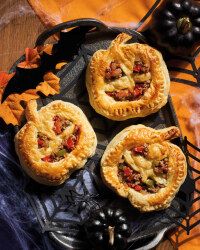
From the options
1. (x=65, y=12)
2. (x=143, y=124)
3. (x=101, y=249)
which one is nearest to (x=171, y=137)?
(x=143, y=124)

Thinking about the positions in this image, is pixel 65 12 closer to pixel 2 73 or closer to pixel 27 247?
pixel 2 73

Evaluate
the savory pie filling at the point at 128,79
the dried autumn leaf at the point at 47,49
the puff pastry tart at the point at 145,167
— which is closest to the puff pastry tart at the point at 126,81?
the savory pie filling at the point at 128,79

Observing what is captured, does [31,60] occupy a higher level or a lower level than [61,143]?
higher

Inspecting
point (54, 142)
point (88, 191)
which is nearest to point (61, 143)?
point (54, 142)

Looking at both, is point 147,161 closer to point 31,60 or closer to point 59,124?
point 59,124

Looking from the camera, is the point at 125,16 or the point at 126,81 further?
the point at 125,16

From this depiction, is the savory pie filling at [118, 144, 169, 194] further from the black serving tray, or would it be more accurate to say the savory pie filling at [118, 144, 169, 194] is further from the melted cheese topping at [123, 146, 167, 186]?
the black serving tray

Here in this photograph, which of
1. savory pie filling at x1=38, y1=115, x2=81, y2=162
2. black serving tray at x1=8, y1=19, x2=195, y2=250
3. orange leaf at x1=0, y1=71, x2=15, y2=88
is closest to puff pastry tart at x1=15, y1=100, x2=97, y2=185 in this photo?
savory pie filling at x1=38, y1=115, x2=81, y2=162
